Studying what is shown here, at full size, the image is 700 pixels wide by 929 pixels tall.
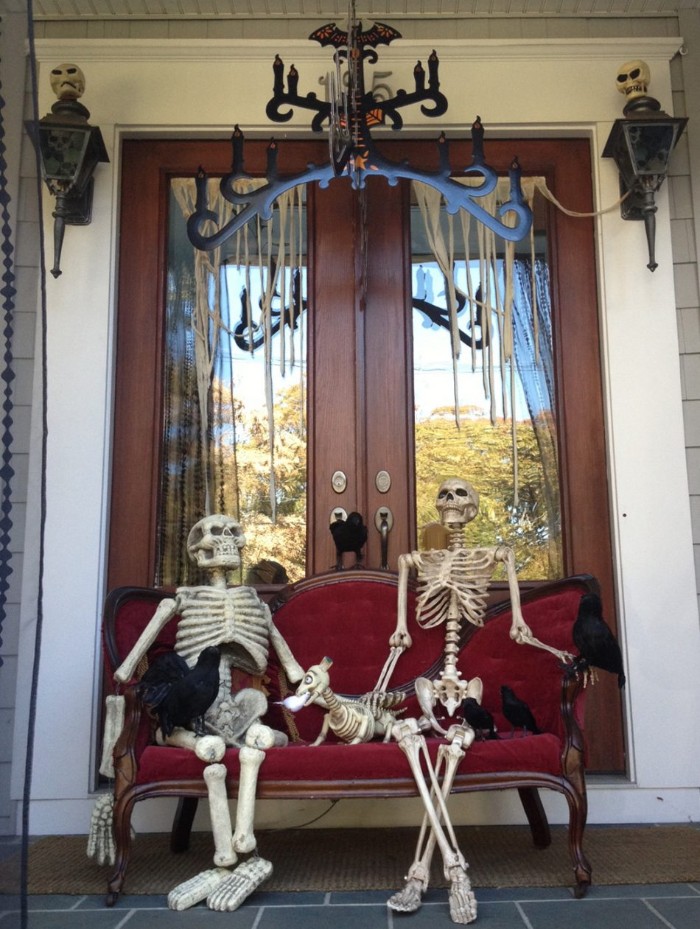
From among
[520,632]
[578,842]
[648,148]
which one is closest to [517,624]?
[520,632]

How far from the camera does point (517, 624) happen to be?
3145 millimetres

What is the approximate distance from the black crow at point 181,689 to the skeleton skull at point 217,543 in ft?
1.19

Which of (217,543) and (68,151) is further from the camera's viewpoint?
(68,151)

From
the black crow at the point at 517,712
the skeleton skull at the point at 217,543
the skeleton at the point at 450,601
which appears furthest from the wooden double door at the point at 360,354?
the black crow at the point at 517,712

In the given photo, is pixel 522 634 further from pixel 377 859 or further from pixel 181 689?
pixel 181 689

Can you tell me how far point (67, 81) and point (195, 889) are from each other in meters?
3.25

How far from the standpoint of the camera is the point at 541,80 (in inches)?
164

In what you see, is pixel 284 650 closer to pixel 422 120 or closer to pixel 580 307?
pixel 580 307

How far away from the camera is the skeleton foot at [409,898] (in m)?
2.52

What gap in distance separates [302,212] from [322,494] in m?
1.31

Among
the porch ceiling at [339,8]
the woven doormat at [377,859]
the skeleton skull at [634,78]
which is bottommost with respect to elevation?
the woven doormat at [377,859]

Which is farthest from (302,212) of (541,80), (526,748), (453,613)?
(526,748)

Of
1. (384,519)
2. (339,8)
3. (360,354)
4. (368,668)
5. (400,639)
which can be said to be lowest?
(368,668)

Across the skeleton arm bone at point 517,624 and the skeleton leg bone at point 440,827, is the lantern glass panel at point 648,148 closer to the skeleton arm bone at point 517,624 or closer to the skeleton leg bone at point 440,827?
the skeleton arm bone at point 517,624
